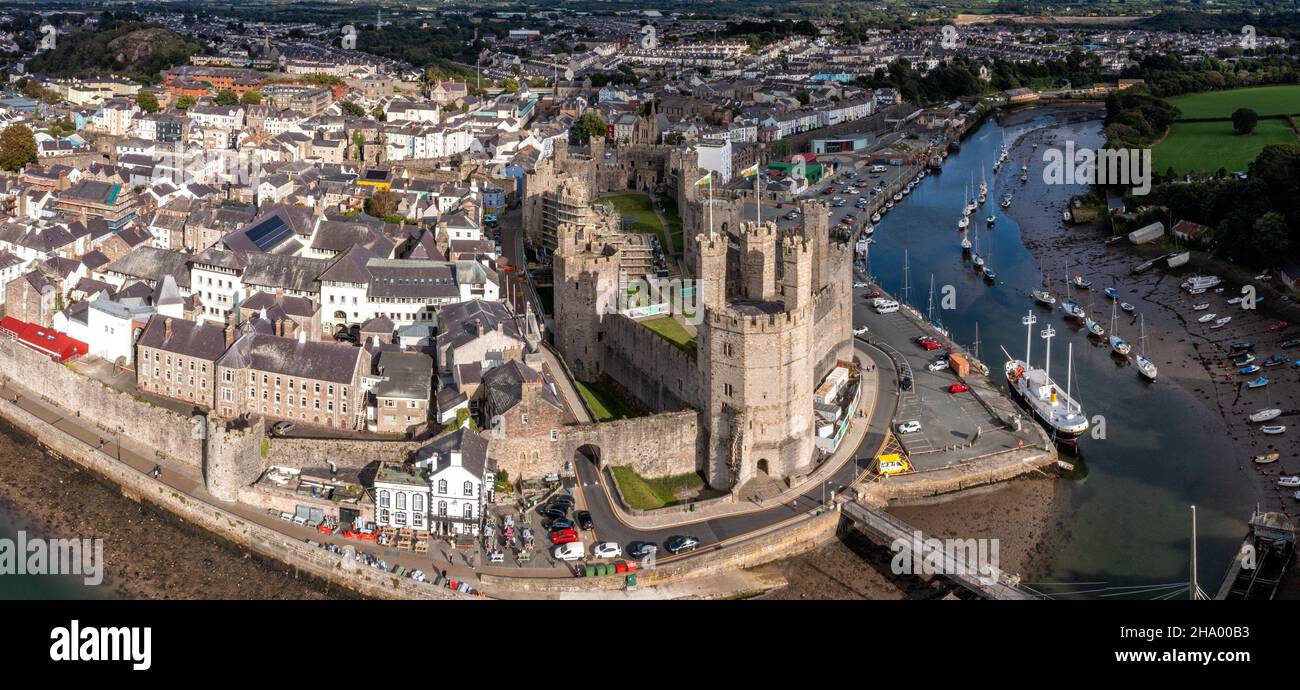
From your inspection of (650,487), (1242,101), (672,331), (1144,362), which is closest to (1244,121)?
(1242,101)

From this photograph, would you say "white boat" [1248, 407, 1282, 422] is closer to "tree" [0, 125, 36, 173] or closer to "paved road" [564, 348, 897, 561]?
"paved road" [564, 348, 897, 561]

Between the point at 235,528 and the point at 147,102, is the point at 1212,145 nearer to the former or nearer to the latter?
the point at 147,102

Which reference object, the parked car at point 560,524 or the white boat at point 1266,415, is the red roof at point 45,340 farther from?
the white boat at point 1266,415

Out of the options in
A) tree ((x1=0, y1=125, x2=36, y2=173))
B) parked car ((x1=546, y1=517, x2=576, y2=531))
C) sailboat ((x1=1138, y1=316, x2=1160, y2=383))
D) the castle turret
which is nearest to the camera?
parked car ((x1=546, y1=517, x2=576, y2=531))

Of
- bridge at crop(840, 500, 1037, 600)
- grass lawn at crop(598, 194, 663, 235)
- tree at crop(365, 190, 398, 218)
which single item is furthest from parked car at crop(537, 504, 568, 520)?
tree at crop(365, 190, 398, 218)

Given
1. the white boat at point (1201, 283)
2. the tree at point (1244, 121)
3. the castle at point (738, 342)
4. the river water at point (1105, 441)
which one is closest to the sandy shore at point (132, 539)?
the castle at point (738, 342)

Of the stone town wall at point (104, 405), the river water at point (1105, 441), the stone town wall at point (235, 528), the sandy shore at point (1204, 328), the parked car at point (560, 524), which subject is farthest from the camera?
the sandy shore at point (1204, 328)

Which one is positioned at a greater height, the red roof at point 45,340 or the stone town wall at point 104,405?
the red roof at point 45,340

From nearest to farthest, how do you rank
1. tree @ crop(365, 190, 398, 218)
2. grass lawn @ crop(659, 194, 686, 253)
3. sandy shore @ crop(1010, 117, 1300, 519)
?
sandy shore @ crop(1010, 117, 1300, 519) < grass lawn @ crop(659, 194, 686, 253) < tree @ crop(365, 190, 398, 218)

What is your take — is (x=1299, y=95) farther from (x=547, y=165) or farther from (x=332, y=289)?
(x=332, y=289)
